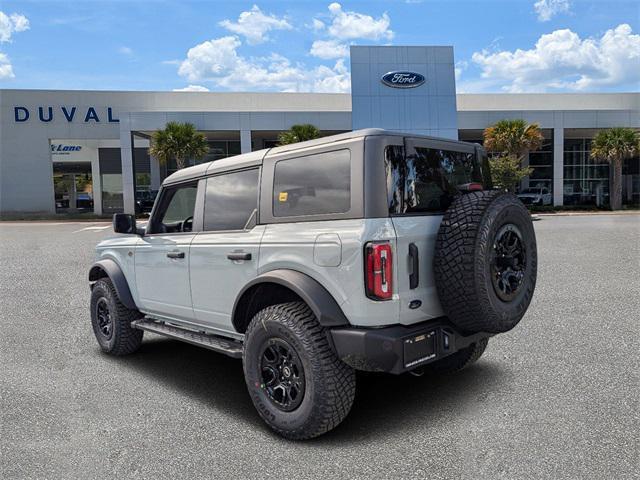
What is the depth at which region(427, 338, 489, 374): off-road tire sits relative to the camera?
4.45m

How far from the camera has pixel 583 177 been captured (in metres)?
40.8

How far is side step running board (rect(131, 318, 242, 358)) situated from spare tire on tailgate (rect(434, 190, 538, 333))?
165 centimetres

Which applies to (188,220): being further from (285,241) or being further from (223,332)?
(285,241)

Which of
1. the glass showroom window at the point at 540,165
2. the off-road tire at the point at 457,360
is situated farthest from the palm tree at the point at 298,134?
the off-road tire at the point at 457,360

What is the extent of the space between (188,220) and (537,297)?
17.9 ft

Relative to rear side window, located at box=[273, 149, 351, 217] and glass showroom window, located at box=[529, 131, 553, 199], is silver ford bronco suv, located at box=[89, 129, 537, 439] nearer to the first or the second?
rear side window, located at box=[273, 149, 351, 217]

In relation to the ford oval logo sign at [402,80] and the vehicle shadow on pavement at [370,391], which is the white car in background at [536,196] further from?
the vehicle shadow on pavement at [370,391]

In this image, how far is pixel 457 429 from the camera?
11.4 feet

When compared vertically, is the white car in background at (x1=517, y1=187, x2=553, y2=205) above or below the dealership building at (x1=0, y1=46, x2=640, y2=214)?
below

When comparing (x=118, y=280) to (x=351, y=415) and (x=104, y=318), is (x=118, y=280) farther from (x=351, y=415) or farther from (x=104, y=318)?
(x=351, y=415)

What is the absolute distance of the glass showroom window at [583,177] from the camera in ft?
132

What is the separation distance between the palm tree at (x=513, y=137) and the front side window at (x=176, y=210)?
3038 centimetres

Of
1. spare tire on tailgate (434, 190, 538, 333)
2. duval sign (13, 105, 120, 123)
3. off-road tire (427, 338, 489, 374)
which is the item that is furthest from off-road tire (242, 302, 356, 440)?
duval sign (13, 105, 120, 123)

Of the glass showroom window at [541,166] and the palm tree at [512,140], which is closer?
the palm tree at [512,140]
